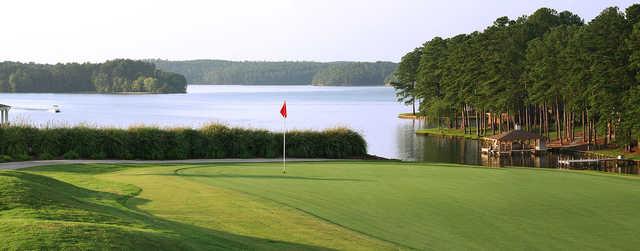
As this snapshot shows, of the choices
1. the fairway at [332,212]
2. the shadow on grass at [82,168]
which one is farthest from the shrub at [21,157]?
the fairway at [332,212]

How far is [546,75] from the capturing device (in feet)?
194

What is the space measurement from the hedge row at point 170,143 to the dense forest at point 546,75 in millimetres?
19274

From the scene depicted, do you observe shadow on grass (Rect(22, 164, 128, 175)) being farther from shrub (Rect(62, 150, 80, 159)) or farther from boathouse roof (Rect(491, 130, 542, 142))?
boathouse roof (Rect(491, 130, 542, 142))

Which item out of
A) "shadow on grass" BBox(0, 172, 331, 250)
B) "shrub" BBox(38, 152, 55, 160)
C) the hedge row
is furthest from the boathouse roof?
"shadow on grass" BBox(0, 172, 331, 250)

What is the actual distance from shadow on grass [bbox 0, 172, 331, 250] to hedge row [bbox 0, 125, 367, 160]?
65.8 ft

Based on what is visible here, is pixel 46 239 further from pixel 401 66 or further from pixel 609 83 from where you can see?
pixel 401 66

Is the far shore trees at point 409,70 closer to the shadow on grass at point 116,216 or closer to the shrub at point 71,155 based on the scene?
the shrub at point 71,155

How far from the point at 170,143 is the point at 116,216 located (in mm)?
A: 24849

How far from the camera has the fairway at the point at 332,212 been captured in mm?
10531

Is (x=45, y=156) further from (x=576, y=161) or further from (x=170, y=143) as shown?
(x=576, y=161)

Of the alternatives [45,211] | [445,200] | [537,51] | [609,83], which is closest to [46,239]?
[45,211]

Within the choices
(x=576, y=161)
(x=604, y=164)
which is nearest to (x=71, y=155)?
(x=576, y=161)

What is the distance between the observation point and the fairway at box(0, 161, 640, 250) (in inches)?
415

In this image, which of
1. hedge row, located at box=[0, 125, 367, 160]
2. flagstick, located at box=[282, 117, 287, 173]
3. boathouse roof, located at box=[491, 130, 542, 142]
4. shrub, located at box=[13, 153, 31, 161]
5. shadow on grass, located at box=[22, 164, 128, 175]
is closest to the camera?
flagstick, located at box=[282, 117, 287, 173]
